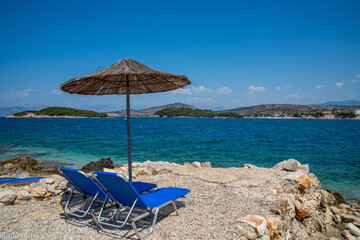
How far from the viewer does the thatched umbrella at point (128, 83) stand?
4.57 meters

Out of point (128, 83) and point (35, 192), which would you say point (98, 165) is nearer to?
point (35, 192)

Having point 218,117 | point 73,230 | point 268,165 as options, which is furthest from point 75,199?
point 218,117

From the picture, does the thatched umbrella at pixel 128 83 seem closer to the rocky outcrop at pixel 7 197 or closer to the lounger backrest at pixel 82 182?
the lounger backrest at pixel 82 182

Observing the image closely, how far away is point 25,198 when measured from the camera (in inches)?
199

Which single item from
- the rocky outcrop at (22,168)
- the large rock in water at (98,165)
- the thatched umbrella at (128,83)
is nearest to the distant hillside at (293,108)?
the large rock in water at (98,165)

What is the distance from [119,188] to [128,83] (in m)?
2.48

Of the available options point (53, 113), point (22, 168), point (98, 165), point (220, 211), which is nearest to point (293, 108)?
point (53, 113)

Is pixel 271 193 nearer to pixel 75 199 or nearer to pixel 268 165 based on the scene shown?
pixel 75 199

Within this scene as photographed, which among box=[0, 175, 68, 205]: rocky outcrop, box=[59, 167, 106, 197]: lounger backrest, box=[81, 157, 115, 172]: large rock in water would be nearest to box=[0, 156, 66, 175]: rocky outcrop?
box=[81, 157, 115, 172]: large rock in water

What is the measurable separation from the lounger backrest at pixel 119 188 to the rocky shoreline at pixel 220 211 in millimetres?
513

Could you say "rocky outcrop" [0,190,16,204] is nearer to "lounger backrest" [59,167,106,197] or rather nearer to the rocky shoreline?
the rocky shoreline

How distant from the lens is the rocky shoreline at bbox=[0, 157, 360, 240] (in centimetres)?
366

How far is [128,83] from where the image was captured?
511 centimetres

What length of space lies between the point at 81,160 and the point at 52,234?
13.7m
